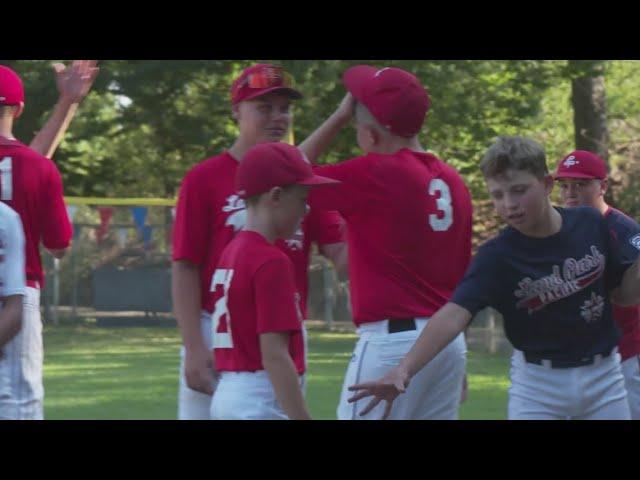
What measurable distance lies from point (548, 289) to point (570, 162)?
2.93 meters

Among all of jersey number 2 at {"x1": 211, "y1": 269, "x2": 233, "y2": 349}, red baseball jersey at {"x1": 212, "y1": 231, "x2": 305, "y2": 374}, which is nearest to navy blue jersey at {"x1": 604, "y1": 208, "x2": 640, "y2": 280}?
red baseball jersey at {"x1": 212, "y1": 231, "x2": 305, "y2": 374}

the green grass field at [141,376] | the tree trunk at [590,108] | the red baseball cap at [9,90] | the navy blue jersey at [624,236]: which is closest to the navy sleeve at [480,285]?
the navy blue jersey at [624,236]

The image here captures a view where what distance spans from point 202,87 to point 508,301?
28.5 metres

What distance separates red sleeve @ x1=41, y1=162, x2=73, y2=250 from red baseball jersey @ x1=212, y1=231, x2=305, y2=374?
6.68 feet

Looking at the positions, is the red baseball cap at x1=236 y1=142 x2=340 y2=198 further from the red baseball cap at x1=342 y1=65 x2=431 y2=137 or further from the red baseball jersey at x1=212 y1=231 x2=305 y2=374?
the red baseball cap at x1=342 y1=65 x2=431 y2=137

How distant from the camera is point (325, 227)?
6109 millimetres

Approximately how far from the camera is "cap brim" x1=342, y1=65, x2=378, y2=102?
234 inches

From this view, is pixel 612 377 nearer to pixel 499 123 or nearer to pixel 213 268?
pixel 213 268

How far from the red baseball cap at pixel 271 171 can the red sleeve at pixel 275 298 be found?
35 centimetres

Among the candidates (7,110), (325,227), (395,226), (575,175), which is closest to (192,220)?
(325,227)

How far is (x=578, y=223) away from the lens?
5.51m

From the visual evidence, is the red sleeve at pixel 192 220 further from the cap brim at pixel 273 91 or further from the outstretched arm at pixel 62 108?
the outstretched arm at pixel 62 108

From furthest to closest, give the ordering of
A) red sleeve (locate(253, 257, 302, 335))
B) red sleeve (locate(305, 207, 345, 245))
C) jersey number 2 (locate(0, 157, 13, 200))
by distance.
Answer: jersey number 2 (locate(0, 157, 13, 200)) < red sleeve (locate(305, 207, 345, 245)) < red sleeve (locate(253, 257, 302, 335))
